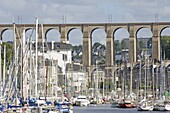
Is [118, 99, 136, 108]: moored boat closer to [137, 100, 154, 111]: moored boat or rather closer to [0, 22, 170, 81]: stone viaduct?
[137, 100, 154, 111]: moored boat

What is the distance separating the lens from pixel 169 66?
514 ft

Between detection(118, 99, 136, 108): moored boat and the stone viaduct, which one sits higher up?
the stone viaduct

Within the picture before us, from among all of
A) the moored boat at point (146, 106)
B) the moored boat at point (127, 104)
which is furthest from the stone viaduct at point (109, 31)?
the moored boat at point (146, 106)

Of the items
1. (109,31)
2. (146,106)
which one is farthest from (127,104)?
(109,31)

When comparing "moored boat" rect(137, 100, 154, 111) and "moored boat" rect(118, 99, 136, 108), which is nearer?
"moored boat" rect(137, 100, 154, 111)

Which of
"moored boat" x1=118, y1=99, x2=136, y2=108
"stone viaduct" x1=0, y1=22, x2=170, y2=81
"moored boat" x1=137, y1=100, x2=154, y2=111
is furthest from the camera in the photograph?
"stone viaduct" x1=0, y1=22, x2=170, y2=81

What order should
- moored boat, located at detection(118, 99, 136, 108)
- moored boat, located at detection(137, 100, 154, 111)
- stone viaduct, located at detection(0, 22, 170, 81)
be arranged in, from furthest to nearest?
stone viaduct, located at detection(0, 22, 170, 81) → moored boat, located at detection(118, 99, 136, 108) → moored boat, located at detection(137, 100, 154, 111)

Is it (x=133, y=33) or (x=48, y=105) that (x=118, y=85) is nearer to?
(x=133, y=33)

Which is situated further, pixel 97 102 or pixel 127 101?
pixel 97 102

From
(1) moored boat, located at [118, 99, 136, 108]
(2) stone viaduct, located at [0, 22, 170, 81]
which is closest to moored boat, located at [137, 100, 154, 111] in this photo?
(1) moored boat, located at [118, 99, 136, 108]

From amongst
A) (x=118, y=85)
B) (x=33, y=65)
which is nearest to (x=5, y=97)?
(x=33, y=65)

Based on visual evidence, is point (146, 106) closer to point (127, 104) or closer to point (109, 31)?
point (127, 104)

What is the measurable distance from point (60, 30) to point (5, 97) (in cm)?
9945

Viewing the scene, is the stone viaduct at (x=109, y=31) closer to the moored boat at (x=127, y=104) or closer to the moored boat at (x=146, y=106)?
the moored boat at (x=127, y=104)
